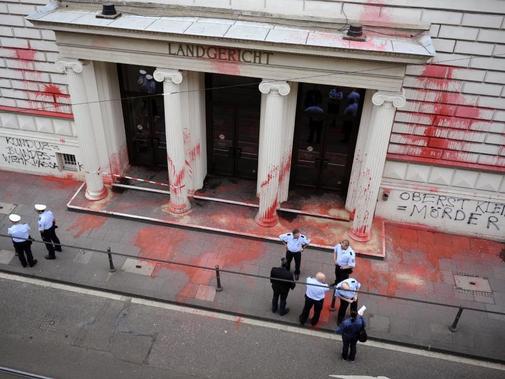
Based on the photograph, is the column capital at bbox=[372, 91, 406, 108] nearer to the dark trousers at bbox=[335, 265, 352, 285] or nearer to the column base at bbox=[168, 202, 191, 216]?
the dark trousers at bbox=[335, 265, 352, 285]

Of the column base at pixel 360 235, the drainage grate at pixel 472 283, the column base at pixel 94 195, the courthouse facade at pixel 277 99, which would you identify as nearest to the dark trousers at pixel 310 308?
the column base at pixel 360 235

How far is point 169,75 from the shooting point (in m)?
13.5

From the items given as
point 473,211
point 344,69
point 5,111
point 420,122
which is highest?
point 344,69

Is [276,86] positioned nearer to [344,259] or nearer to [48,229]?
[344,259]

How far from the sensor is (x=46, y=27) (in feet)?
43.4

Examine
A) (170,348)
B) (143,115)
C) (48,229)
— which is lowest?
(170,348)

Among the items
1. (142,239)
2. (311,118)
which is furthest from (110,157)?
(311,118)

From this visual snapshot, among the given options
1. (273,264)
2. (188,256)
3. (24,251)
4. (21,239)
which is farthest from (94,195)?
(273,264)

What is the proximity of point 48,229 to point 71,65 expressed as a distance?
4780 mm

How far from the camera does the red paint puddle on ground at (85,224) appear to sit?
15445 mm

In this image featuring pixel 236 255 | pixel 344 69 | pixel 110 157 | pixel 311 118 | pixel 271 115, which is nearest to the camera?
pixel 344 69

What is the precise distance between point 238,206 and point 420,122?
6.43m

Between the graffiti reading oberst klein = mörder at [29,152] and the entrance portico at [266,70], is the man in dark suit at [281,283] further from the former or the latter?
the graffiti reading oberst klein = mörder at [29,152]

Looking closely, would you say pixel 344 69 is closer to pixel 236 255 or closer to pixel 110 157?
pixel 236 255
